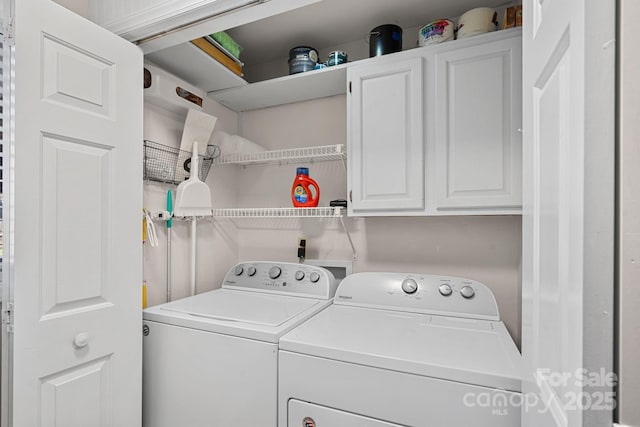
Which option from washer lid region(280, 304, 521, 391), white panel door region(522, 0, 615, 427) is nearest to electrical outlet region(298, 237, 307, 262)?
washer lid region(280, 304, 521, 391)

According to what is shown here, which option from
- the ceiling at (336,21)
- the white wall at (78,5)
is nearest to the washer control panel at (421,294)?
the ceiling at (336,21)

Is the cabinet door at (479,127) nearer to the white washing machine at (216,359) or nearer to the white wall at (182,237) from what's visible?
the white washing machine at (216,359)

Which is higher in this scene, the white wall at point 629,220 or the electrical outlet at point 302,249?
the white wall at point 629,220

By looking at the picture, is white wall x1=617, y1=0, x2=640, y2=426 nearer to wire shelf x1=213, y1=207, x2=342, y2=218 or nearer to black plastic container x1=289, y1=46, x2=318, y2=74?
wire shelf x1=213, y1=207, x2=342, y2=218

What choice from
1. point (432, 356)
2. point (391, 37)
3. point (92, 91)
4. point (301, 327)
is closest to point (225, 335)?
point (301, 327)

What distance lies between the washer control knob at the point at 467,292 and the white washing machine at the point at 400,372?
69 mm

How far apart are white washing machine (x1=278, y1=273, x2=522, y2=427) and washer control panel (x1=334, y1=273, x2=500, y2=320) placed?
0.09 feet

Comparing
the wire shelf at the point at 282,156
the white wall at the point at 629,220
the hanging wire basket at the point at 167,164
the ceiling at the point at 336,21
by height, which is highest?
the ceiling at the point at 336,21

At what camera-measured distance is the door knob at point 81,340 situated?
1.21 m

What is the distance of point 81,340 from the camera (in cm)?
122

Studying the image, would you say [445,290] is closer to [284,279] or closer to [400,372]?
[400,372]

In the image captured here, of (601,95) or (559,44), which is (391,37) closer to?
(559,44)

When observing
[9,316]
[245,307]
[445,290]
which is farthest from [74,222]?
[445,290]

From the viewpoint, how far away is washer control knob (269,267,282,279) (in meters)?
1.96
